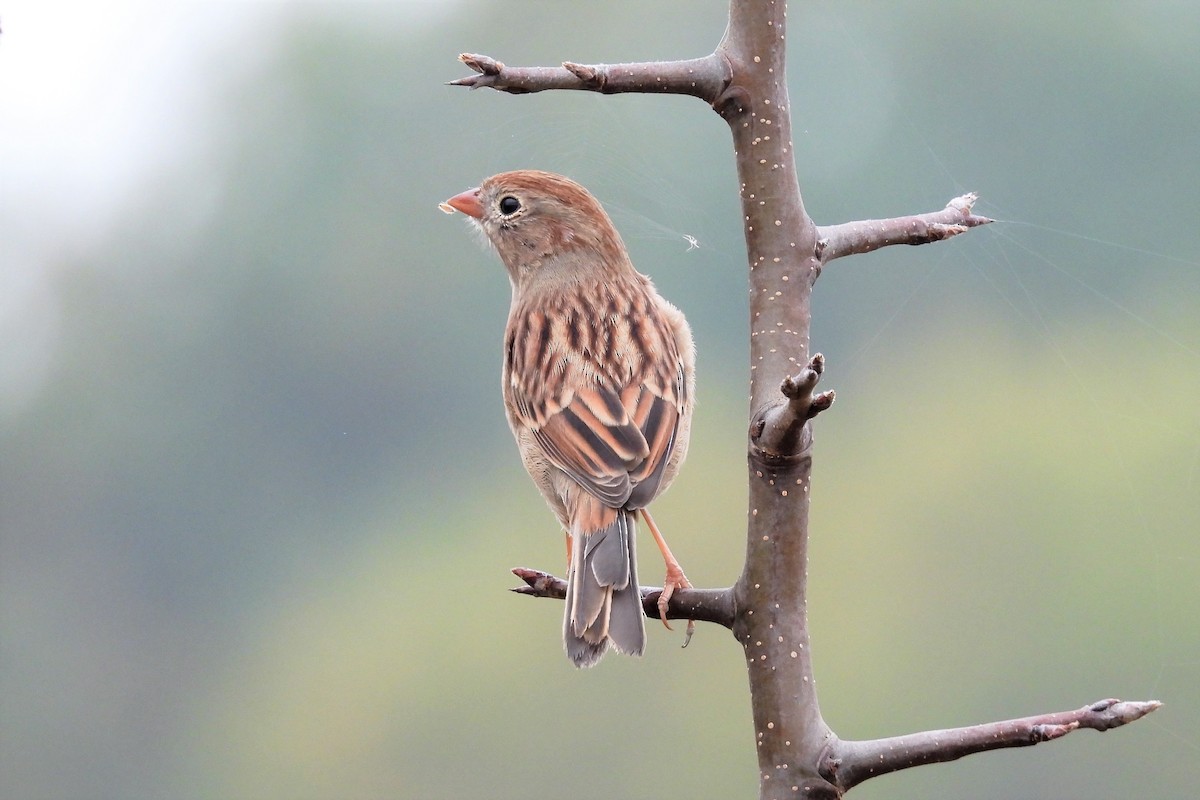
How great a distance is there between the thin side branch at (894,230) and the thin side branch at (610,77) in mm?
437

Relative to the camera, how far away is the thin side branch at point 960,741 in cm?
258

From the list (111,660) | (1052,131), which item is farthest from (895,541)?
(111,660)

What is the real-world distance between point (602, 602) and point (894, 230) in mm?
1188

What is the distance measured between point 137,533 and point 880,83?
70.2ft

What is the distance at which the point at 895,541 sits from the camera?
96.8 feet

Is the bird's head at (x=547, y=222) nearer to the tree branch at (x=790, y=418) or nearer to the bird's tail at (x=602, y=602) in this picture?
the bird's tail at (x=602, y=602)

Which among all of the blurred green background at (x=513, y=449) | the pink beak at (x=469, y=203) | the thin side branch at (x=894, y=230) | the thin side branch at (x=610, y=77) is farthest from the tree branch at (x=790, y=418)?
the blurred green background at (x=513, y=449)

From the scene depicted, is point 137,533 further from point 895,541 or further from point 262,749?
point 895,541

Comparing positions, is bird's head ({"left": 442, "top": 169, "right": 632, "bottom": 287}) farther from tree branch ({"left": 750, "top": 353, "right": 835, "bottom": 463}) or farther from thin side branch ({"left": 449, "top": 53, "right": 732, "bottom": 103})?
tree branch ({"left": 750, "top": 353, "right": 835, "bottom": 463})

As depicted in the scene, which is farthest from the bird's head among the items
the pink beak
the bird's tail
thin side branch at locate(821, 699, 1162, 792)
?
thin side branch at locate(821, 699, 1162, 792)

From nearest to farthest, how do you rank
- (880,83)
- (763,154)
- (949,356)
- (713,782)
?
(763,154) → (880,83) → (713,782) → (949,356)

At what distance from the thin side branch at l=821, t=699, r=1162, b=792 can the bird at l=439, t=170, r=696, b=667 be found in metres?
0.60

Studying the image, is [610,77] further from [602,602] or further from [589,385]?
[589,385]

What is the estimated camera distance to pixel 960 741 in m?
2.73
